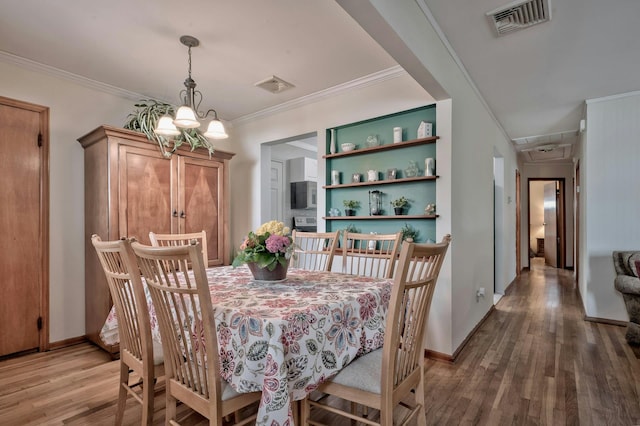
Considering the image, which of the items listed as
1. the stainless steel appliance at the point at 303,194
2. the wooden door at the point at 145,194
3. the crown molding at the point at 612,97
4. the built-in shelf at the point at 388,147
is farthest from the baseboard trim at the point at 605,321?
the wooden door at the point at 145,194

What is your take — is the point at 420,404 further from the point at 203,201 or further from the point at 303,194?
the point at 303,194

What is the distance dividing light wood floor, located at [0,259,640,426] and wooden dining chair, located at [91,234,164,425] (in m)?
0.51

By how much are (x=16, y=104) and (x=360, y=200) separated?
10.2ft

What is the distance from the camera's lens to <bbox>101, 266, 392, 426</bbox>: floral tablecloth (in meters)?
1.14

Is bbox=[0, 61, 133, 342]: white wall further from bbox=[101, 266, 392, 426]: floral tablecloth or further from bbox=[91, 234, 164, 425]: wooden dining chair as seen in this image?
bbox=[101, 266, 392, 426]: floral tablecloth

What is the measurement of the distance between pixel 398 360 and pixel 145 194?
2.64m

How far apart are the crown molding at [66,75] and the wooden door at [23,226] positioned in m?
0.32

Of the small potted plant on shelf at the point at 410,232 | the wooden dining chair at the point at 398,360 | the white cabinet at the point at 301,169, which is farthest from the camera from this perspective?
the white cabinet at the point at 301,169

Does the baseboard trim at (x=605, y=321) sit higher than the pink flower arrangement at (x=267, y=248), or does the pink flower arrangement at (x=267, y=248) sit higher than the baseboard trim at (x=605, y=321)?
the pink flower arrangement at (x=267, y=248)

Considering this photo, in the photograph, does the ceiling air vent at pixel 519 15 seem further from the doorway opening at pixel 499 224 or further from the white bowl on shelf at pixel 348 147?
the doorway opening at pixel 499 224

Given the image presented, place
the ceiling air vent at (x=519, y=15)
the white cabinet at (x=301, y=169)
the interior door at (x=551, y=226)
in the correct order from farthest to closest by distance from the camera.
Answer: the interior door at (x=551, y=226)
the white cabinet at (x=301, y=169)
the ceiling air vent at (x=519, y=15)

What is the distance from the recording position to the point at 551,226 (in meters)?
7.91

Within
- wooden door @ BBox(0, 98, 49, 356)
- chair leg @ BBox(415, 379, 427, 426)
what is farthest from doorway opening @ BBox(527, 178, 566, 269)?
wooden door @ BBox(0, 98, 49, 356)

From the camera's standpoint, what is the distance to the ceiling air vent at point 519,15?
2.08 meters
